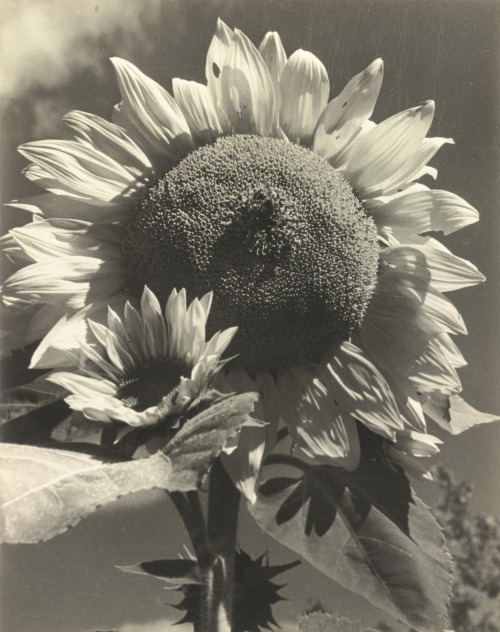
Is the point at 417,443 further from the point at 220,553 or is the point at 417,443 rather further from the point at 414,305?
the point at 220,553

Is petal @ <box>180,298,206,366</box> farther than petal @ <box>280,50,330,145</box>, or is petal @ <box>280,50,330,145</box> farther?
petal @ <box>280,50,330,145</box>

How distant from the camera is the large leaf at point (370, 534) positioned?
0.96m

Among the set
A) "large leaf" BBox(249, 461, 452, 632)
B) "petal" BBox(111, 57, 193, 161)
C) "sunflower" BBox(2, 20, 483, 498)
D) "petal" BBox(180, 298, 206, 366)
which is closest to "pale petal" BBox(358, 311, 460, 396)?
"sunflower" BBox(2, 20, 483, 498)

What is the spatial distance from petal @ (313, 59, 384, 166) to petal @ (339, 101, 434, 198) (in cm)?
2

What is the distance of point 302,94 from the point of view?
103cm

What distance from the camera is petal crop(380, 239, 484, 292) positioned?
1.01 metres

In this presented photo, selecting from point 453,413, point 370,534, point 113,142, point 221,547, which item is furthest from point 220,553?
point 113,142

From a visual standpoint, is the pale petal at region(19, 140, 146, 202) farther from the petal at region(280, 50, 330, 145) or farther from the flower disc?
the petal at region(280, 50, 330, 145)

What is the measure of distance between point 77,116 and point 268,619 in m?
0.66

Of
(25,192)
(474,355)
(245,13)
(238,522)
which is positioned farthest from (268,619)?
(245,13)

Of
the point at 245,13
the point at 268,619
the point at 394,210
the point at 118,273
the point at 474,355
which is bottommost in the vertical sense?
the point at 268,619

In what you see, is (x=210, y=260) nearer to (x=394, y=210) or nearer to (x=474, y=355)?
(x=394, y=210)

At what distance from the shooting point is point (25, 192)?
1094mm

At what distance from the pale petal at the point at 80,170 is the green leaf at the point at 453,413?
0.49 meters
